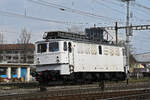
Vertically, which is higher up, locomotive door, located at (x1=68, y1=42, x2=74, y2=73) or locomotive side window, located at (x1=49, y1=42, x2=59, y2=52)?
locomotive side window, located at (x1=49, y1=42, x2=59, y2=52)

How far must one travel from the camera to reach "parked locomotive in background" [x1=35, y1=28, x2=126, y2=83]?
22156mm

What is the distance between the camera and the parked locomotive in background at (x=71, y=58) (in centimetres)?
2216

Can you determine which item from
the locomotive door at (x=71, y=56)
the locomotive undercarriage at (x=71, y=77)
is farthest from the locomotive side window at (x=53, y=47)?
the locomotive undercarriage at (x=71, y=77)

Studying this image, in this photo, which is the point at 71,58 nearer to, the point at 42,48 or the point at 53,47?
the point at 53,47

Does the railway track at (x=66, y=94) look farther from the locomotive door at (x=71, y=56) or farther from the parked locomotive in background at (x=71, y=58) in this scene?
the locomotive door at (x=71, y=56)

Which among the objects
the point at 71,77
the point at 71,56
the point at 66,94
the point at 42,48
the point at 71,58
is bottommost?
the point at 66,94

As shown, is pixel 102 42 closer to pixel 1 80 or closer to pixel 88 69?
pixel 88 69

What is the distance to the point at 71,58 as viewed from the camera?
74.5ft

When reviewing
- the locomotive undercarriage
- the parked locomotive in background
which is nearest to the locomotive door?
the parked locomotive in background

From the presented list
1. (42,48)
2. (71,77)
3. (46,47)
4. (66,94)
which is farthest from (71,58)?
(66,94)

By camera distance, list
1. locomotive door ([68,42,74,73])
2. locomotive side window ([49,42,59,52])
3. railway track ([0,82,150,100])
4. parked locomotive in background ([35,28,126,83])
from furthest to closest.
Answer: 1. locomotive side window ([49,42,59,52])
2. locomotive door ([68,42,74,73])
3. parked locomotive in background ([35,28,126,83])
4. railway track ([0,82,150,100])

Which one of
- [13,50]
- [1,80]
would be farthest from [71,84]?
[13,50]

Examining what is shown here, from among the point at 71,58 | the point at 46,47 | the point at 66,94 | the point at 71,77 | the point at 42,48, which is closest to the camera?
the point at 66,94

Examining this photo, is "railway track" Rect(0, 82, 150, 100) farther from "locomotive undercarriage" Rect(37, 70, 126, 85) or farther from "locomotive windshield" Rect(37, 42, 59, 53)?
"locomotive windshield" Rect(37, 42, 59, 53)
